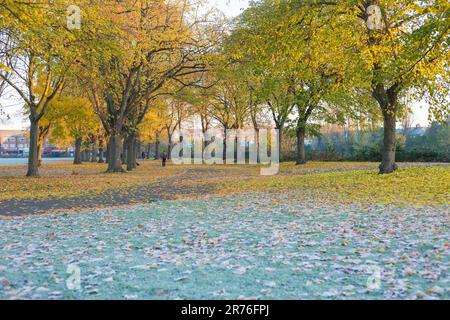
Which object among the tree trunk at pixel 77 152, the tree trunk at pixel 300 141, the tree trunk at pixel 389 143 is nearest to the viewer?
the tree trunk at pixel 389 143

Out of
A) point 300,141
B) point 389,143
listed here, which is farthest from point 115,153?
point 389,143

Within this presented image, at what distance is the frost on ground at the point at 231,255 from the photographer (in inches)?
193

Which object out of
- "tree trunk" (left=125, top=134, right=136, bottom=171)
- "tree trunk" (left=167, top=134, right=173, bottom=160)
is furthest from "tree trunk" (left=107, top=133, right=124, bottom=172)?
"tree trunk" (left=167, top=134, right=173, bottom=160)

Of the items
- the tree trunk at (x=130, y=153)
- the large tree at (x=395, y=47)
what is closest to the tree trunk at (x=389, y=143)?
the large tree at (x=395, y=47)

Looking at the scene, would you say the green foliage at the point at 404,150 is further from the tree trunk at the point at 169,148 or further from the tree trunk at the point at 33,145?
the tree trunk at the point at 169,148

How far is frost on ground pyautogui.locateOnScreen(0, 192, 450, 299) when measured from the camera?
4914mm

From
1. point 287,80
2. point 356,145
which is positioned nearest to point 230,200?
point 287,80

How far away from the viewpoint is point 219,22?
25016mm

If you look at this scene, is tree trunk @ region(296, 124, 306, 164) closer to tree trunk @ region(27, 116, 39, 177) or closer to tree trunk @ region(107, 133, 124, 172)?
tree trunk @ region(107, 133, 124, 172)

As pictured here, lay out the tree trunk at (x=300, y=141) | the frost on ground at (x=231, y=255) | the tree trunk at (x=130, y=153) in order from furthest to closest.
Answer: the tree trunk at (x=300, y=141) → the tree trunk at (x=130, y=153) → the frost on ground at (x=231, y=255)

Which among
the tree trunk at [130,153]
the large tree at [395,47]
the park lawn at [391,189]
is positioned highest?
the large tree at [395,47]

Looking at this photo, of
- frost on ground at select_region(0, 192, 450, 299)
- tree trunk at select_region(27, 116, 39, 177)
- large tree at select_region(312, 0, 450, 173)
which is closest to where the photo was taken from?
frost on ground at select_region(0, 192, 450, 299)

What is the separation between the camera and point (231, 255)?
21.9 feet
